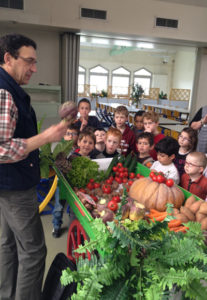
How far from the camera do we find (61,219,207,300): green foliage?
2.78ft

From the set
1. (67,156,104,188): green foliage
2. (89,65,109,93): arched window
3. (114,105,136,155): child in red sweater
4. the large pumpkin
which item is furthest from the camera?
(89,65,109,93): arched window

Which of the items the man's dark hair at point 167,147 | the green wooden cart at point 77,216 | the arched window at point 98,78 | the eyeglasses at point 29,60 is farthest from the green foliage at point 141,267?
the arched window at point 98,78

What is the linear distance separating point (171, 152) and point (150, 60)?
53.0ft

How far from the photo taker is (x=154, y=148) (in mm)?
2674

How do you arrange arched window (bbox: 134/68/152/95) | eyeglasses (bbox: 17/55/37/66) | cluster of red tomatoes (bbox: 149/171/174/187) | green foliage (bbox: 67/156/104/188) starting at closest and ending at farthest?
eyeglasses (bbox: 17/55/37/66), cluster of red tomatoes (bbox: 149/171/174/187), green foliage (bbox: 67/156/104/188), arched window (bbox: 134/68/152/95)

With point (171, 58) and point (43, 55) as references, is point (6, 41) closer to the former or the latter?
point (43, 55)

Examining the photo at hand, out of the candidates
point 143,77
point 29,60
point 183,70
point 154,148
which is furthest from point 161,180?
point 143,77

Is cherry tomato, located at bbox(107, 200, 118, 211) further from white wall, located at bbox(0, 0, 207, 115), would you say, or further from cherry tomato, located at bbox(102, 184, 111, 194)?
white wall, located at bbox(0, 0, 207, 115)

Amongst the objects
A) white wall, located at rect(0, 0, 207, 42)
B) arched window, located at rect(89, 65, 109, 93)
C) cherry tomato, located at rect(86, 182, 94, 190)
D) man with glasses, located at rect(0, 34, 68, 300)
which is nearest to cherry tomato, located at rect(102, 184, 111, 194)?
cherry tomato, located at rect(86, 182, 94, 190)

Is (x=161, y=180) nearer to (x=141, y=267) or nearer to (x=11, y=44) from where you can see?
(x=141, y=267)

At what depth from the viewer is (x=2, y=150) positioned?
4.06 feet

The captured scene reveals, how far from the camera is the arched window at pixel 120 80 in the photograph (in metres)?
17.1

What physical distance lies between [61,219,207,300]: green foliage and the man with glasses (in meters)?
0.59

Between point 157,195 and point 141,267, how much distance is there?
0.86 m
